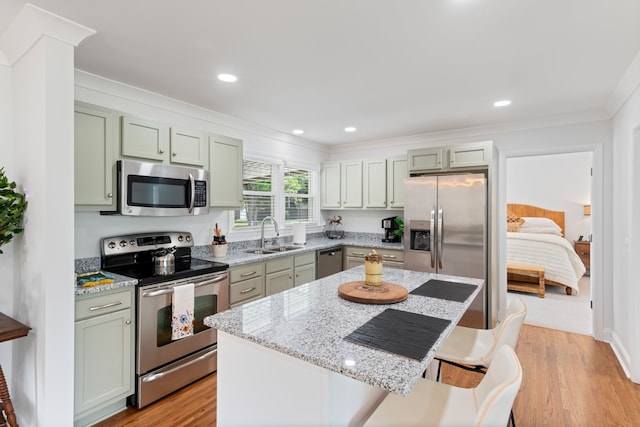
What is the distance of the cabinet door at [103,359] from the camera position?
2.09m

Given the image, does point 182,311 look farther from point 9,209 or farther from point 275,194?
point 275,194

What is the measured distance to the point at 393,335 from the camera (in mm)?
1354

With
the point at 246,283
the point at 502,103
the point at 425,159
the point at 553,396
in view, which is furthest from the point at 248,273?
the point at 502,103

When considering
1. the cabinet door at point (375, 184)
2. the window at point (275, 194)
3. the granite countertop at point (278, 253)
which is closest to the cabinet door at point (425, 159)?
the cabinet door at point (375, 184)

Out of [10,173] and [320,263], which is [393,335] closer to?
[10,173]

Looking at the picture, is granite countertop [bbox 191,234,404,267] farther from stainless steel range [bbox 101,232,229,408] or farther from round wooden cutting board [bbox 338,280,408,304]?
round wooden cutting board [bbox 338,280,408,304]

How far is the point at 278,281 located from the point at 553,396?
8.62 ft

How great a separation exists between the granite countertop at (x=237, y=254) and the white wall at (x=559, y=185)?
4.40 metres

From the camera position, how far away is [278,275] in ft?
12.0

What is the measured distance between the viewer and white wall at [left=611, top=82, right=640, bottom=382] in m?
2.71

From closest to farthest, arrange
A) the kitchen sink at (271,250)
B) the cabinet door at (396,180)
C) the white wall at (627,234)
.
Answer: the white wall at (627,234) < the kitchen sink at (271,250) < the cabinet door at (396,180)

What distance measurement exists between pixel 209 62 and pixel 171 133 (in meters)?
0.83

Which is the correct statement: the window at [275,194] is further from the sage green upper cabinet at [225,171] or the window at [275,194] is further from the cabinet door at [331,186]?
the sage green upper cabinet at [225,171]

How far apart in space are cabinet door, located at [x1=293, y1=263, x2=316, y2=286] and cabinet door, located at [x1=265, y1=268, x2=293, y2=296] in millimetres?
114
